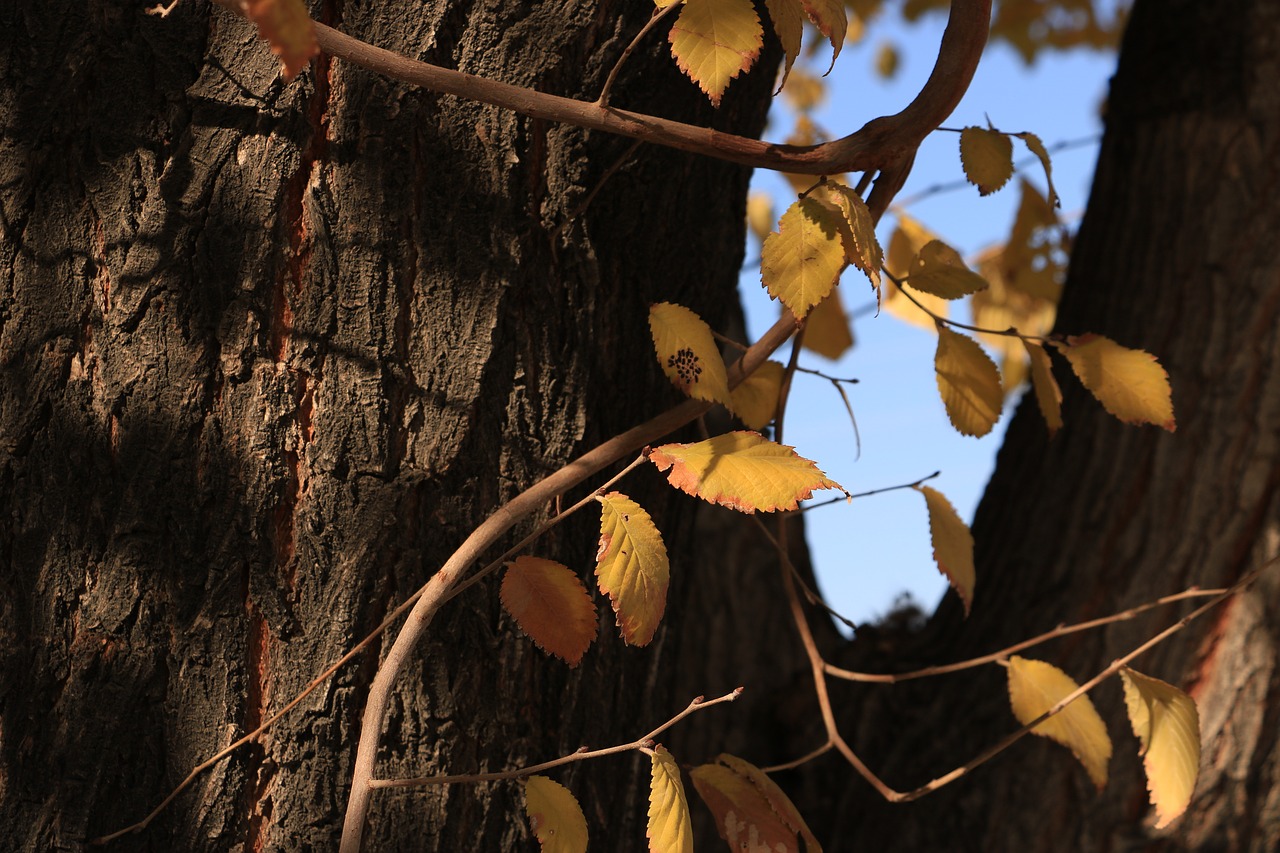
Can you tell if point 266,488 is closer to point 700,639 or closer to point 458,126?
point 458,126

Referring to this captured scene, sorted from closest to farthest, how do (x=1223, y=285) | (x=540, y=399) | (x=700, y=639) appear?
1. (x=540, y=399)
2. (x=1223, y=285)
3. (x=700, y=639)

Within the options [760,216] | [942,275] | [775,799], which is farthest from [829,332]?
[760,216]

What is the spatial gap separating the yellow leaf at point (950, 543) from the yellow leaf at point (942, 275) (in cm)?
21

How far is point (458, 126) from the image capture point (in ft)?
2.90

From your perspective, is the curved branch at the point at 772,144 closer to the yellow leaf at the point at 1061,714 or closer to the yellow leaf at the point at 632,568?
the yellow leaf at the point at 632,568

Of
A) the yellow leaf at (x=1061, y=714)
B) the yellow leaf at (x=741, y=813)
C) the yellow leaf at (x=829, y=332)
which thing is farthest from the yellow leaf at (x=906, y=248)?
the yellow leaf at (x=741, y=813)

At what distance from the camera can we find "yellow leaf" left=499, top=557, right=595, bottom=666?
0.82 m

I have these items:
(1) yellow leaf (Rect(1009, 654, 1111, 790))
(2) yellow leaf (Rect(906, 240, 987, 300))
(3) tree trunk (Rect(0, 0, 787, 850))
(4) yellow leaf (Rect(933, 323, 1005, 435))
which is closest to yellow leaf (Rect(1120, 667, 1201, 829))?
(1) yellow leaf (Rect(1009, 654, 1111, 790))

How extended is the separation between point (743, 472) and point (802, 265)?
0.17m

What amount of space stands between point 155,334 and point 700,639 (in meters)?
1.23

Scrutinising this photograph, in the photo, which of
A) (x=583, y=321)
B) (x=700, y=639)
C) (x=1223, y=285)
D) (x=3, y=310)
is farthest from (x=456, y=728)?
(x=1223, y=285)

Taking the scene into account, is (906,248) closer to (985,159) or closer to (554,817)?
(985,159)

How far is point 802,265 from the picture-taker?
815 mm

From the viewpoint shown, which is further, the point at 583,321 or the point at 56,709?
the point at 583,321
